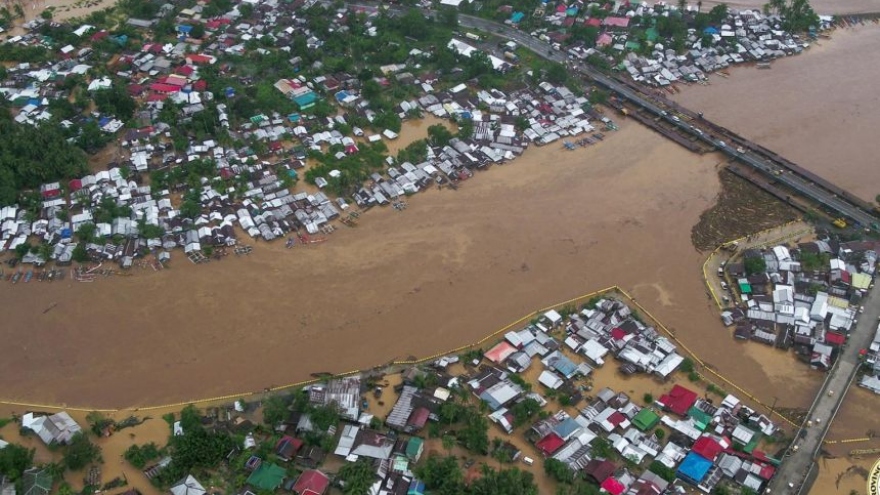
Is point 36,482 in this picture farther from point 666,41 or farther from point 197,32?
point 666,41

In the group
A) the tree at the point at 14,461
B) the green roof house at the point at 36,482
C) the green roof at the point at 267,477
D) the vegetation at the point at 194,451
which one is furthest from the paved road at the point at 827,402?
the tree at the point at 14,461

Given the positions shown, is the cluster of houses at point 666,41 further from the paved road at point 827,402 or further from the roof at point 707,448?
the roof at point 707,448

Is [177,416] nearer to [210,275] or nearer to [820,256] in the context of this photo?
[210,275]

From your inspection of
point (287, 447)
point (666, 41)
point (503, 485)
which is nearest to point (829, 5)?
point (666, 41)

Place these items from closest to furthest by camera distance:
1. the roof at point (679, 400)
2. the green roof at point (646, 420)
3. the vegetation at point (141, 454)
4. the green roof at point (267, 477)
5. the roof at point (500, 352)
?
the green roof at point (267, 477) → the vegetation at point (141, 454) → the green roof at point (646, 420) → the roof at point (679, 400) → the roof at point (500, 352)

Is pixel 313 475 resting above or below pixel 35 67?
below

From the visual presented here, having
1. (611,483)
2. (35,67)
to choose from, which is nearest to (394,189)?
(611,483)
